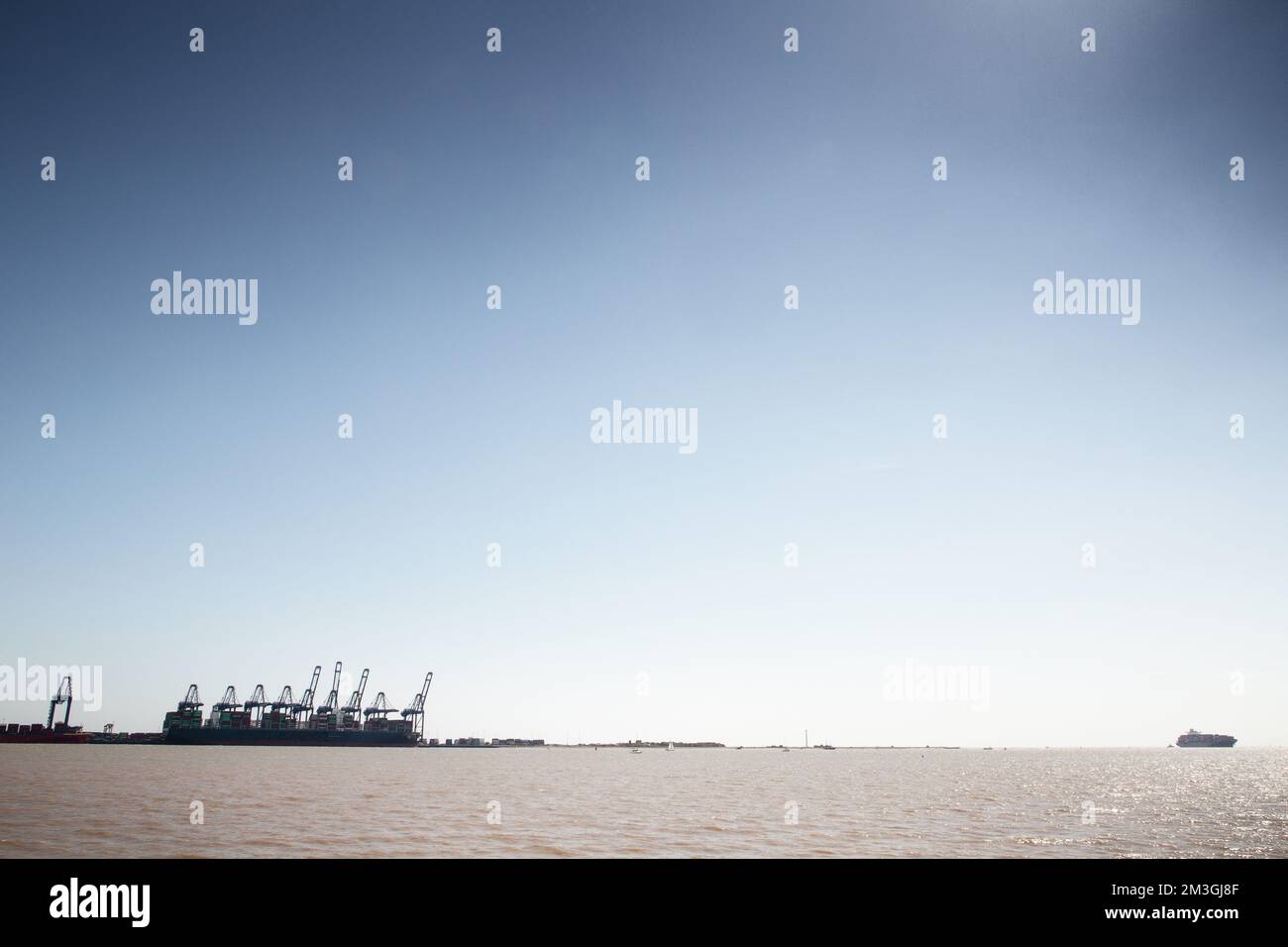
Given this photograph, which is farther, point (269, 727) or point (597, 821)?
point (269, 727)

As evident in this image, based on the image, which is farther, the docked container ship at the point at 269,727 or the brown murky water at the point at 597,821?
the docked container ship at the point at 269,727

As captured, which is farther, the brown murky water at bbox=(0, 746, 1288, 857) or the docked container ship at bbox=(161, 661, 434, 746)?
the docked container ship at bbox=(161, 661, 434, 746)
